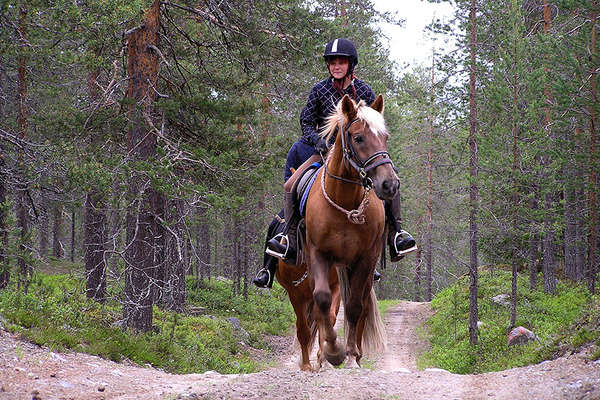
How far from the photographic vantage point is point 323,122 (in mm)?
7656

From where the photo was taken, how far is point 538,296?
2041cm

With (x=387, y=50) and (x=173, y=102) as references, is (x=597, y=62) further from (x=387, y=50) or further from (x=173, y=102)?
(x=387, y=50)

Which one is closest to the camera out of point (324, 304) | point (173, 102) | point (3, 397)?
point (3, 397)

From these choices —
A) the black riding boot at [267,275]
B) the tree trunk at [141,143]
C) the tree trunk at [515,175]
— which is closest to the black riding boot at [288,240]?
the black riding boot at [267,275]

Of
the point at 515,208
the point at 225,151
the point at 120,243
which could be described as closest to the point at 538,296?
the point at 515,208

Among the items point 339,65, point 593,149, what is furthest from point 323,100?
point 593,149

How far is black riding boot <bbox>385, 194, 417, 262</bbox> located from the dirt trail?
5.06 ft

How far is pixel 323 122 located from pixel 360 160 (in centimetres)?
217

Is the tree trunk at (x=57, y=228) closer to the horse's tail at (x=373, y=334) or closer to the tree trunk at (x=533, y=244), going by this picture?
the horse's tail at (x=373, y=334)

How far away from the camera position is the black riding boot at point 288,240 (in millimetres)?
7125

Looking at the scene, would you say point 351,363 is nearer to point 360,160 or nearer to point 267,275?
point 267,275

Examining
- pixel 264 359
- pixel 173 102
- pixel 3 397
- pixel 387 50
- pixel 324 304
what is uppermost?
pixel 387 50

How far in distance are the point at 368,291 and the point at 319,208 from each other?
1.32 m

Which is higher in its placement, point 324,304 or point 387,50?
point 387,50
